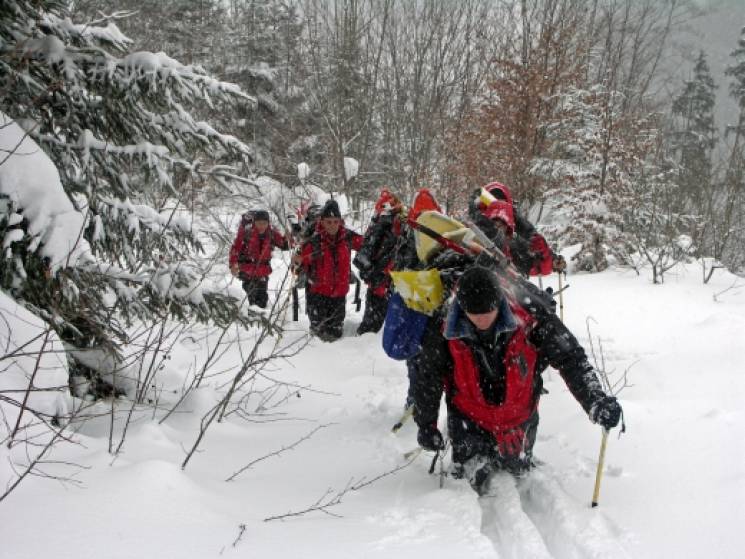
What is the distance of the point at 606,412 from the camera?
10.1 feet

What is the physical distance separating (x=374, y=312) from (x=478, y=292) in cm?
470

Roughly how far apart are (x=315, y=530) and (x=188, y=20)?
1018 inches

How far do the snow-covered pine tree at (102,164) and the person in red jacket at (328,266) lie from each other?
3196 mm

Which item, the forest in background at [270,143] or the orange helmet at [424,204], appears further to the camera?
the orange helmet at [424,204]

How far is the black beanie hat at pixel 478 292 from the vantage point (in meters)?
3.14

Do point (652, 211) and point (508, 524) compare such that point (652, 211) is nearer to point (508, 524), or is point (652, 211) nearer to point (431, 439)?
point (431, 439)

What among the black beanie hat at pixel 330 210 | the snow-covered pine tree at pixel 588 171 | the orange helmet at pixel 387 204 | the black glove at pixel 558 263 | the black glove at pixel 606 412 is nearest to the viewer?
the black glove at pixel 606 412

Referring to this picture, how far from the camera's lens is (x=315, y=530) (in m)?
2.77

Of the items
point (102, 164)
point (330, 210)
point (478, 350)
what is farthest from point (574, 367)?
point (330, 210)

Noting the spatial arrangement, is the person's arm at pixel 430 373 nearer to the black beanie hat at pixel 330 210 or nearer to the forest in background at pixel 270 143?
the forest in background at pixel 270 143

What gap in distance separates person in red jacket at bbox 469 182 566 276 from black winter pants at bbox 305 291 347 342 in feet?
8.75

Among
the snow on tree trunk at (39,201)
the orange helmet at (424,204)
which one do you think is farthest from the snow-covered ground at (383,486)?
the orange helmet at (424,204)

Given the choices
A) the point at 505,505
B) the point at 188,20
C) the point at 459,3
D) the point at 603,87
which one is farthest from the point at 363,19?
the point at 505,505

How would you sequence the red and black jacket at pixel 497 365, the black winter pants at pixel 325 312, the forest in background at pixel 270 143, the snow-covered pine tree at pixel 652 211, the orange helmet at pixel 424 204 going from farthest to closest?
1. the snow-covered pine tree at pixel 652 211
2. the black winter pants at pixel 325 312
3. the orange helmet at pixel 424 204
4. the forest in background at pixel 270 143
5. the red and black jacket at pixel 497 365
